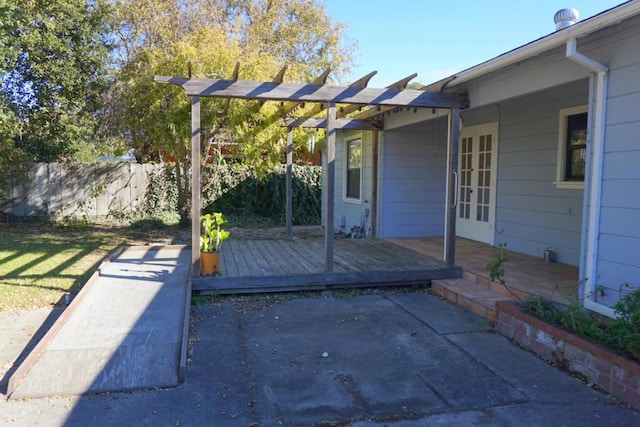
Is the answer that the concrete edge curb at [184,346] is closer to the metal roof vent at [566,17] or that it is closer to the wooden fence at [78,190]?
the metal roof vent at [566,17]

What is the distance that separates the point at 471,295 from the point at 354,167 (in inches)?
208

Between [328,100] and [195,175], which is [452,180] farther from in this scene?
[195,175]

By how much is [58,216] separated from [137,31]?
5.23 meters

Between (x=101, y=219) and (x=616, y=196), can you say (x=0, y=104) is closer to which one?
(x=101, y=219)

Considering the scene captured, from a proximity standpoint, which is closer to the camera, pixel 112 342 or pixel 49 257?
pixel 112 342

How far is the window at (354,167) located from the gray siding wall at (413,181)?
1.21m

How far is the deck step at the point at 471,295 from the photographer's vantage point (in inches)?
176

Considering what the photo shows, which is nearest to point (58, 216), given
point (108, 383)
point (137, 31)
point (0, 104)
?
point (0, 104)

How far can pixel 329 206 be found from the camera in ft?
17.3

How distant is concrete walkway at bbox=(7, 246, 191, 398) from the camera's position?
295 cm

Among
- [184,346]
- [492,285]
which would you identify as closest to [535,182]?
[492,285]

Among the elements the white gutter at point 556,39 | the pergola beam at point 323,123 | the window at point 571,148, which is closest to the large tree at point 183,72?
the pergola beam at point 323,123

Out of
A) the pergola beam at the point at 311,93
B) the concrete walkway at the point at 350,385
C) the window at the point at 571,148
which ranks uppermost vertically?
the pergola beam at the point at 311,93

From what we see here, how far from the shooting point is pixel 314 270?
18.1 feet
